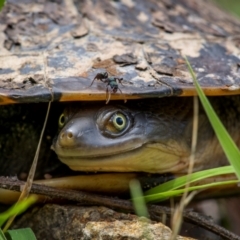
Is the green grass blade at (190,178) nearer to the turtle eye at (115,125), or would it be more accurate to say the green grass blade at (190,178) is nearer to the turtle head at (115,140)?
the turtle head at (115,140)

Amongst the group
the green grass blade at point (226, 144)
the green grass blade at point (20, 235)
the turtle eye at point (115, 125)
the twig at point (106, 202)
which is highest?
the green grass blade at point (226, 144)

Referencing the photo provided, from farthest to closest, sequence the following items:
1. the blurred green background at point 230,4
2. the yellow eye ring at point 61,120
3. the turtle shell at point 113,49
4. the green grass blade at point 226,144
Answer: the blurred green background at point 230,4 < the yellow eye ring at point 61,120 < the turtle shell at point 113,49 < the green grass blade at point 226,144

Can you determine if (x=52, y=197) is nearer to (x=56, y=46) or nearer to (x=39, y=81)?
(x=39, y=81)

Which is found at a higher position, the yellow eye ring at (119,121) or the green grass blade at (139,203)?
the yellow eye ring at (119,121)

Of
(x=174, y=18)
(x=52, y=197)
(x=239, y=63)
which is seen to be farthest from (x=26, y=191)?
(x=174, y=18)

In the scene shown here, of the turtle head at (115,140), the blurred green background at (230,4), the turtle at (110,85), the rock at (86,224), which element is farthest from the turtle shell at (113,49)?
the blurred green background at (230,4)

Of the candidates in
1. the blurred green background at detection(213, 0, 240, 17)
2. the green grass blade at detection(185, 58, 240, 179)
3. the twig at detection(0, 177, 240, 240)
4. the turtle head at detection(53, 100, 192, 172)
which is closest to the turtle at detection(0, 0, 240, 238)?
the turtle head at detection(53, 100, 192, 172)

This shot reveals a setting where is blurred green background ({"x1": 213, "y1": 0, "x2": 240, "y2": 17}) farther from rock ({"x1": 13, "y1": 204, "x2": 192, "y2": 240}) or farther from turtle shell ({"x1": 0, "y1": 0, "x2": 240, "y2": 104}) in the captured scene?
rock ({"x1": 13, "y1": 204, "x2": 192, "y2": 240})
